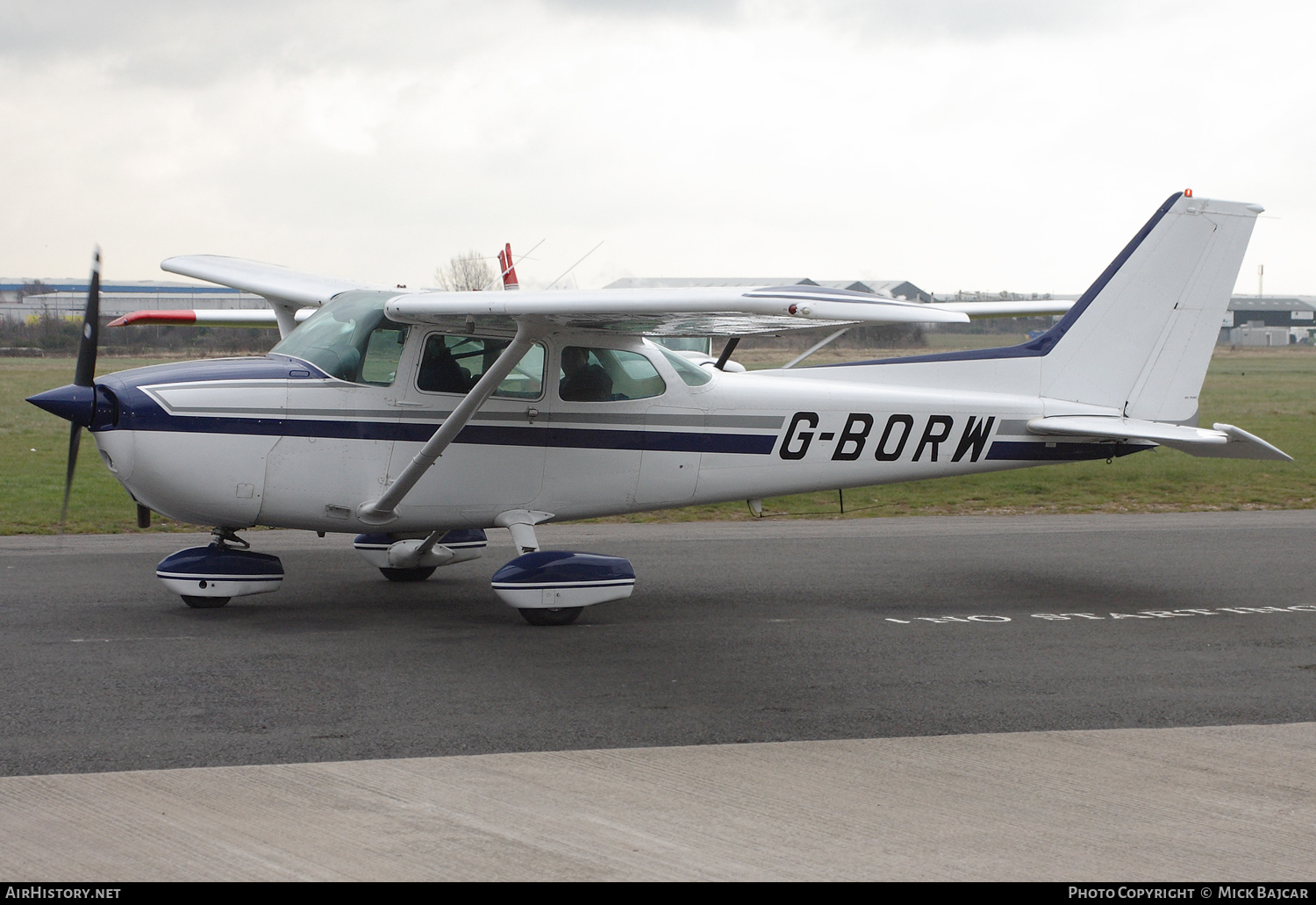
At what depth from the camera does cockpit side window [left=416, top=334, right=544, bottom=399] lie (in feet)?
29.2

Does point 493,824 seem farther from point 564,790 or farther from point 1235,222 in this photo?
point 1235,222

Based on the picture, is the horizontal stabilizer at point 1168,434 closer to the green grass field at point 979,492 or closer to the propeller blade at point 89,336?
the green grass field at point 979,492

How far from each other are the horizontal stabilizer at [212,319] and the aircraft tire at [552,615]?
4.45 m

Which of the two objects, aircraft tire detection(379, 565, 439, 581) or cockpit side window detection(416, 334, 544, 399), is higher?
cockpit side window detection(416, 334, 544, 399)

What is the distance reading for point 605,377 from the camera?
9328 mm

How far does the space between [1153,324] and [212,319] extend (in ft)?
31.0

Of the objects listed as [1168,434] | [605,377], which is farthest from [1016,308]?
[605,377]

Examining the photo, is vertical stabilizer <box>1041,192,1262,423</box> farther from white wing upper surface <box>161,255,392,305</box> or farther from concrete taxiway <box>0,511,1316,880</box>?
white wing upper surface <box>161,255,392,305</box>

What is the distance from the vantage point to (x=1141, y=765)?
555 cm

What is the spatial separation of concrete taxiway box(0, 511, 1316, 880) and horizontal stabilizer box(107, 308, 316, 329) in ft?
9.83

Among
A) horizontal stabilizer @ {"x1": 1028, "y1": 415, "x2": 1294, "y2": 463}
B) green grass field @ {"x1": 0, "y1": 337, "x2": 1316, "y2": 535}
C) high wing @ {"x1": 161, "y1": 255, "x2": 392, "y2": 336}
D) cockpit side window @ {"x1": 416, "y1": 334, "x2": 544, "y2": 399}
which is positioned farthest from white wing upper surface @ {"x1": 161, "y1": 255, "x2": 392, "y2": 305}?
horizontal stabilizer @ {"x1": 1028, "y1": 415, "x2": 1294, "y2": 463}

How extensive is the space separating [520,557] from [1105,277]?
558 centimetres
